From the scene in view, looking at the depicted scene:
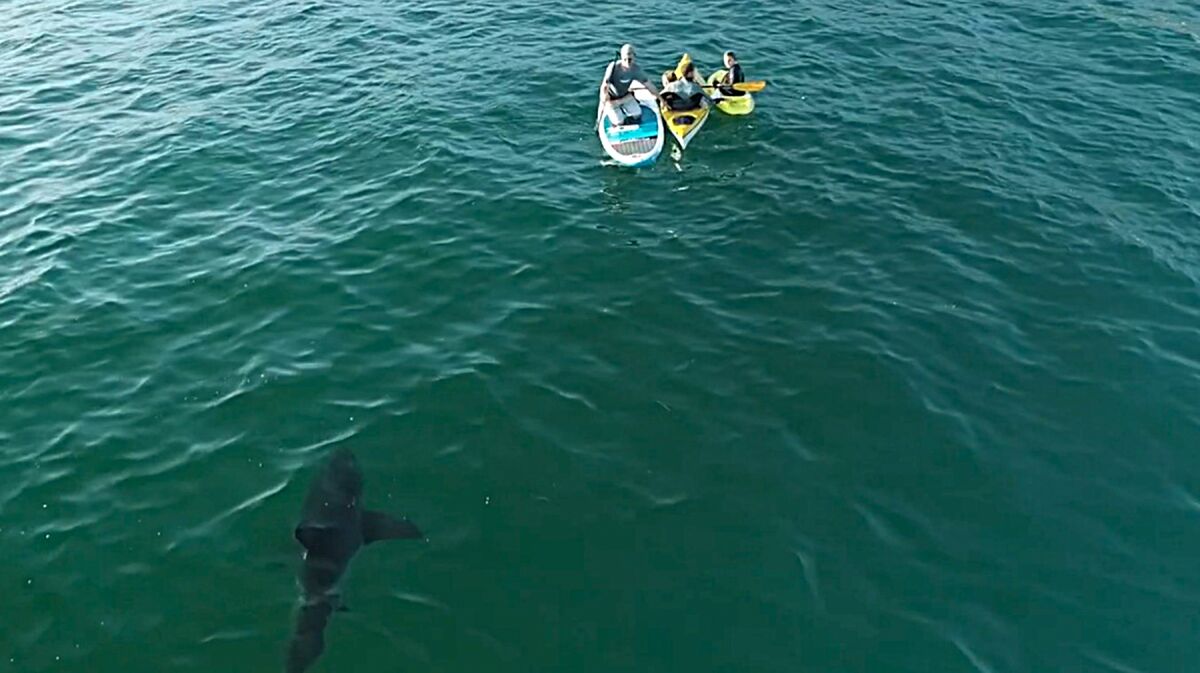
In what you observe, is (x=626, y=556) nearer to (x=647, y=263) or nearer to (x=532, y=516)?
(x=532, y=516)

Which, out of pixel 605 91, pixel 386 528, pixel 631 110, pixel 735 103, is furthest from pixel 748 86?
pixel 386 528

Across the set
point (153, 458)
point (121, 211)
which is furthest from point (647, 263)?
point (121, 211)

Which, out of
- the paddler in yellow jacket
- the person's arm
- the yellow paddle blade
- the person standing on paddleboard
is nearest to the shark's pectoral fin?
the person standing on paddleboard

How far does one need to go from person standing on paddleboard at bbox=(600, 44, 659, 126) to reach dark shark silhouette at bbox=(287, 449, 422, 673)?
14.2 meters

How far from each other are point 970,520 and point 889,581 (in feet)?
7.20

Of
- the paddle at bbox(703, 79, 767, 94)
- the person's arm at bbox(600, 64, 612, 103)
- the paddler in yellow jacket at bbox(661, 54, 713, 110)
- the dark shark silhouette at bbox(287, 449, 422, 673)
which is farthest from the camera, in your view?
the paddle at bbox(703, 79, 767, 94)

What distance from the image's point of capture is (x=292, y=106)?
29.6 metres

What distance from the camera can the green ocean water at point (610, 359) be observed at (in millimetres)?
14453

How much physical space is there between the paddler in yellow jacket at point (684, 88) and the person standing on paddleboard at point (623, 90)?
0.50 metres

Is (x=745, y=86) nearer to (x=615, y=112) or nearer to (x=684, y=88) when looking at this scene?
(x=684, y=88)

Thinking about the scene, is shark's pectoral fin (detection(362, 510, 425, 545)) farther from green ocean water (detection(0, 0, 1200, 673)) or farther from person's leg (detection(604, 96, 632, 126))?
person's leg (detection(604, 96, 632, 126))

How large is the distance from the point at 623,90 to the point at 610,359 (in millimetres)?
11702

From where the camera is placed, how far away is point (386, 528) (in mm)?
15633

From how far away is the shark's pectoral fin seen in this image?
1552cm
